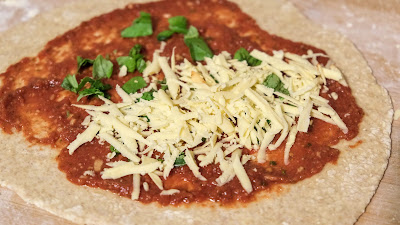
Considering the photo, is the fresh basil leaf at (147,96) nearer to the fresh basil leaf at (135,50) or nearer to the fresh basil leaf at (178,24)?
the fresh basil leaf at (135,50)

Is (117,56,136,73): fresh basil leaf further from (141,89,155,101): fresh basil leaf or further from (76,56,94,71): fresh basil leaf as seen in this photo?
(141,89,155,101): fresh basil leaf

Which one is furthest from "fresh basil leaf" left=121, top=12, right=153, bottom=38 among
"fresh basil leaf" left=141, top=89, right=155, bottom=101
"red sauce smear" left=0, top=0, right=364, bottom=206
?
"fresh basil leaf" left=141, top=89, right=155, bottom=101

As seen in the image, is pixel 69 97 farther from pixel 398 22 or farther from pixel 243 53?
pixel 398 22

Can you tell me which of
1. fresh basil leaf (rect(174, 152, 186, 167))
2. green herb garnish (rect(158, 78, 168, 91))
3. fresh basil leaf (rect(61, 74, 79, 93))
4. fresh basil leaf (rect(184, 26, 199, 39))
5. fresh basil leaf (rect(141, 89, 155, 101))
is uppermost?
fresh basil leaf (rect(184, 26, 199, 39))

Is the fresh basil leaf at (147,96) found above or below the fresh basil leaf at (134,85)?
above

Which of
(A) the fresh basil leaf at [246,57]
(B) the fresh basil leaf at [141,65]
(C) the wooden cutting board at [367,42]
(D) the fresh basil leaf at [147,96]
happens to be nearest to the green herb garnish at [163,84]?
(D) the fresh basil leaf at [147,96]

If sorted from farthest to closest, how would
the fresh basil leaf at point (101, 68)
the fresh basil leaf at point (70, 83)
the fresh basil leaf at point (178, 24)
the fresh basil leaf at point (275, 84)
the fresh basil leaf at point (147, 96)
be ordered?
the fresh basil leaf at point (178, 24), the fresh basil leaf at point (101, 68), the fresh basil leaf at point (70, 83), the fresh basil leaf at point (275, 84), the fresh basil leaf at point (147, 96)

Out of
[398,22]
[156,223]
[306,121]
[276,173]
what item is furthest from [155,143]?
[398,22]
